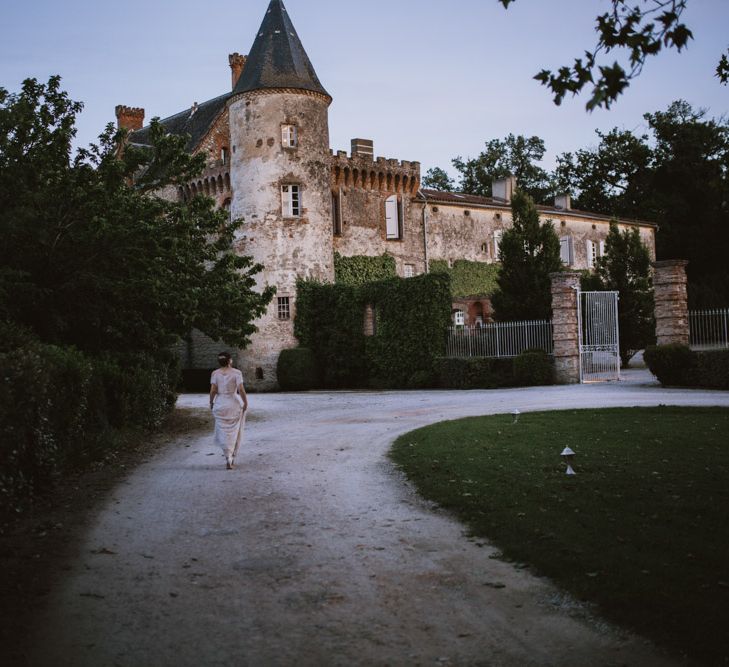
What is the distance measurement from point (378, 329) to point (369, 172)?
11.5 meters

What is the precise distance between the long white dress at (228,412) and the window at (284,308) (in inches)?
950

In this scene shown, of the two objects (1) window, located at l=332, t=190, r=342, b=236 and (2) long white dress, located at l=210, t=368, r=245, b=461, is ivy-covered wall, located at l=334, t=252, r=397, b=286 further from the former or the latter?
(2) long white dress, located at l=210, t=368, r=245, b=461

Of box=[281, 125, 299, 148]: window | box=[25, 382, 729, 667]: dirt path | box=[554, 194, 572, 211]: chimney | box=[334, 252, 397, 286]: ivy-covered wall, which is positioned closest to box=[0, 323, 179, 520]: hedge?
box=[25, 382, 729, 667]: dirt path

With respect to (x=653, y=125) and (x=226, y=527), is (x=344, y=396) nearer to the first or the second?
(x=226, y=527)

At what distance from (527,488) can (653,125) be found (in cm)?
5954

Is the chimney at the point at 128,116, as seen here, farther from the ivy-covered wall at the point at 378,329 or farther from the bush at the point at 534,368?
the bush at the point at 534,368

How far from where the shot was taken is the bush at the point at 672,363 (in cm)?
2442

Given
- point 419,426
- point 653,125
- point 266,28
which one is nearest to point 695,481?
point 419,426

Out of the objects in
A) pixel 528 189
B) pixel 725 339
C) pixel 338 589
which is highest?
pixel 528 189

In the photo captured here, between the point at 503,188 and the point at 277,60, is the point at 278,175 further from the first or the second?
the point at 503,188

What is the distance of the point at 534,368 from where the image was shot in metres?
28.2

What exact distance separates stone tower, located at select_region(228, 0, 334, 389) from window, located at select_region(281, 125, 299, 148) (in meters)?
0.04

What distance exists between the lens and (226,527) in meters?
8.10

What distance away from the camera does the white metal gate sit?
1102 inches
